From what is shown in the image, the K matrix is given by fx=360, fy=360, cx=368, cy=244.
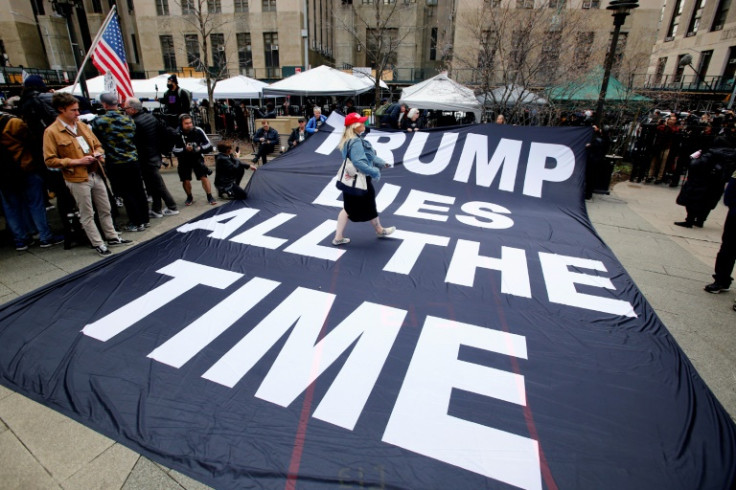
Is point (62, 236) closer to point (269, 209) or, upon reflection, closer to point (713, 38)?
point (269, 209)

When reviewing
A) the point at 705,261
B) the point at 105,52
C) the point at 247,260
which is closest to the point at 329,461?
the point at 247,260

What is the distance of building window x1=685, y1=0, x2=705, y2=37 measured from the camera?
109 feet

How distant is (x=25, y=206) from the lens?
4949 millimetres

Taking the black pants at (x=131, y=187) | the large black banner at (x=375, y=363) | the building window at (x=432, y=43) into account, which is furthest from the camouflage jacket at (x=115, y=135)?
the building window at (x=432, y=43)

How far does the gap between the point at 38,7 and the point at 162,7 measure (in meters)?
12.7

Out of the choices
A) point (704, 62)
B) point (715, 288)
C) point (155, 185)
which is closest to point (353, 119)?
point (155, 185)

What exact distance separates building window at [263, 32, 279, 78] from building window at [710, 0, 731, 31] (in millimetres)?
37819

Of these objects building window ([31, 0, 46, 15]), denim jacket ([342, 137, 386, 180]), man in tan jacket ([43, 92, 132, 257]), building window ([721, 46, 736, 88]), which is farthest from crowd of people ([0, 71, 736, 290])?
building window ([31, 0, 46, 15])

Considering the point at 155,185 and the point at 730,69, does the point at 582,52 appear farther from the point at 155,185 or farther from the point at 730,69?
the point at 730,69

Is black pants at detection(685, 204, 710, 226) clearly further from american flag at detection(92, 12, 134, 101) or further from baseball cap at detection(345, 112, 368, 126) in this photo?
american flag at detection(92, 12, 134, 101)

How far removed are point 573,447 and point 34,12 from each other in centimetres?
4817

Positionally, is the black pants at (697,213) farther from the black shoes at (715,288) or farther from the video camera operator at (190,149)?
the video camera operator at (190,149)

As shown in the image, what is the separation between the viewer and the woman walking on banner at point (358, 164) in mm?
4465

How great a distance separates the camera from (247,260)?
453cm
